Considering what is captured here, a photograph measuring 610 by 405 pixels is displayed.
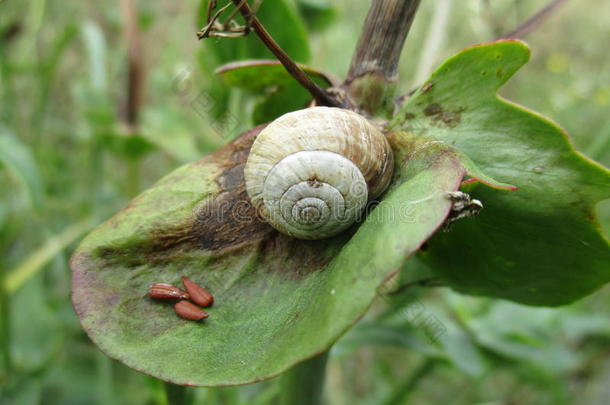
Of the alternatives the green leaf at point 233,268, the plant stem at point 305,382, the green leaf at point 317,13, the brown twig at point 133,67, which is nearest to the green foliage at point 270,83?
the green leaf at point 233,268

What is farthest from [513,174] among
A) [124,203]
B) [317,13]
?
[124,203]

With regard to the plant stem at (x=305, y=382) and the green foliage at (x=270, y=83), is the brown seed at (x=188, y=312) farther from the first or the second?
the green foliage at (x=270, y=83)

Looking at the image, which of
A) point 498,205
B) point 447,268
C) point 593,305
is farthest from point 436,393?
point 498,205

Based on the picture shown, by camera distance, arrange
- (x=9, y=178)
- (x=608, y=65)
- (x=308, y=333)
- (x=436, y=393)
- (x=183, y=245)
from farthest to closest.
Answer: (x=608, y=65) < (x=436, y=393) < (x=9, y=178) < (x=183, y=245) < (x=308, y=333)

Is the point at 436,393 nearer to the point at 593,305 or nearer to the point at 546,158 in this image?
the point at 593,305

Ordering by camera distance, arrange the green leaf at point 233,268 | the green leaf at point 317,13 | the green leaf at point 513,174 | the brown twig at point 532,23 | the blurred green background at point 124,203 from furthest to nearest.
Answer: the green leaf at point 317,13, the blurred green background at point 124,203, the brown twig at point 532,23, the green leaf at point 513,174, the green leaf at point 233,268

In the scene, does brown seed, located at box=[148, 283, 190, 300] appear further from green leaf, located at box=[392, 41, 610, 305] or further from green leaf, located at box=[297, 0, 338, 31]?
green leaf, located at box=[297, 0, 338, 31]

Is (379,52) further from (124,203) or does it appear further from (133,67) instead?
(124,203)
